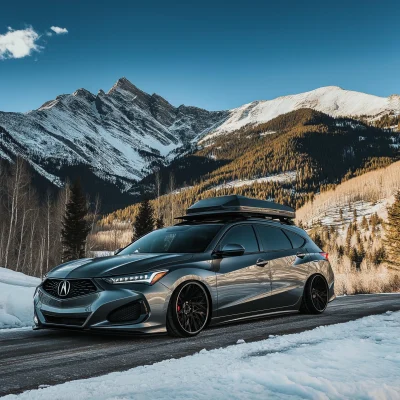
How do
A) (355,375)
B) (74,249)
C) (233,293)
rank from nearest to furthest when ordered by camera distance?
(355,375)
(233,293)
(74,249)

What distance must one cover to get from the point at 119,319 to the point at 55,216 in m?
58.8

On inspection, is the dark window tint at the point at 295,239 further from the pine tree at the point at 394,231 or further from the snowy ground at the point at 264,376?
the pine tree at the point at 394,231

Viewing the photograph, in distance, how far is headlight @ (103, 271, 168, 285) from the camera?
16.9ft

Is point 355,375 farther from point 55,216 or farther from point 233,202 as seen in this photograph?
point 55,216

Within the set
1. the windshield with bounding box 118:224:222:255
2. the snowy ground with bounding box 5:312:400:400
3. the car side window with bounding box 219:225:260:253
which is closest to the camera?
the snowy ground with bounding box 5:312:400:400

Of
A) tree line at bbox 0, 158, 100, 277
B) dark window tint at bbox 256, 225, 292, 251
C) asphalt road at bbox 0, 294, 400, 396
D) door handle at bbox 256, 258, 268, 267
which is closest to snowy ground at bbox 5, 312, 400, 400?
asphalt road at bbox 0, 294, 400, 396

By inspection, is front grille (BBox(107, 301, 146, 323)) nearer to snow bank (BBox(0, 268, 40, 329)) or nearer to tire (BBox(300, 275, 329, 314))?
snow bank (BBox(0, 268, 40, 329))

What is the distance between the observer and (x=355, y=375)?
337 centimetres

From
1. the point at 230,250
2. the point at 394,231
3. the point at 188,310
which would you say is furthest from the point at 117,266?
the point at 394,231

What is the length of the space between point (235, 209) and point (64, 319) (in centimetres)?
305

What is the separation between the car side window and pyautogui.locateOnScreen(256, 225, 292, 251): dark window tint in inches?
7.6

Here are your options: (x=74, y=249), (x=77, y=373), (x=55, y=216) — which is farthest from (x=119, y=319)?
(x=55, y=216)

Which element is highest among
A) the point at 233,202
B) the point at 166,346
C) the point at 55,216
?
the point at 55,216

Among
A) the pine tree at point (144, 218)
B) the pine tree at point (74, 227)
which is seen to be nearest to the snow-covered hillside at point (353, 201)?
the pine tree at point (144, 218)
